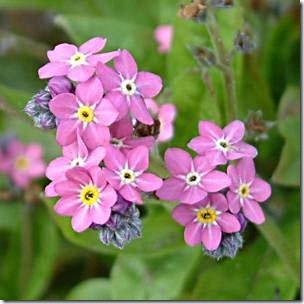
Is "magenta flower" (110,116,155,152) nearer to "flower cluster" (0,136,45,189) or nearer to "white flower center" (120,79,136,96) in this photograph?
"white flower center" (120,79,136,96)

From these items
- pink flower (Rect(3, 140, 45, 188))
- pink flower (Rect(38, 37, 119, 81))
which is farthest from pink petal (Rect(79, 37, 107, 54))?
pink flower (Rect(3, 140, 45, 188))

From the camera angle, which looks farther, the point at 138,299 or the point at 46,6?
the point at 46,6

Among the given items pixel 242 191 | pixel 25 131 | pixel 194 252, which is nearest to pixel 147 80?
pixel 242 191

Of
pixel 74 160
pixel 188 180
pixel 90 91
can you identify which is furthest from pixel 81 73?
pixel 188 180

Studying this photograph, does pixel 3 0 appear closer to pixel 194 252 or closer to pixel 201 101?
pixel 201 101

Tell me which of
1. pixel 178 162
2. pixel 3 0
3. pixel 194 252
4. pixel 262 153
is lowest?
pixel 194 252

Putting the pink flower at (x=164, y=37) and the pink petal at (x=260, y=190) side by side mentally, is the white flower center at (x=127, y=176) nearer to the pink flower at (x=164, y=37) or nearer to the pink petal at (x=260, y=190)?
the pink petal at (x=260, y=190)
